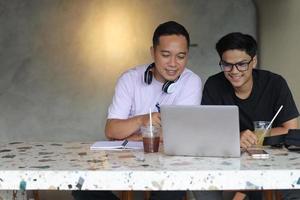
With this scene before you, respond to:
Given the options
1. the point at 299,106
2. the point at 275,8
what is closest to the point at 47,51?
the point at 275,8

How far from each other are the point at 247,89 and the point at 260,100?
0.27 feet

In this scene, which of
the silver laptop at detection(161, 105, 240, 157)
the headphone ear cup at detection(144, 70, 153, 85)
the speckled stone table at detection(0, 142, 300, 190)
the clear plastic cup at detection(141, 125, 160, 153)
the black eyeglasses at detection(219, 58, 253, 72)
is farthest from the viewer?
the headphone ear cup at detection(144, 70, 153, 85)

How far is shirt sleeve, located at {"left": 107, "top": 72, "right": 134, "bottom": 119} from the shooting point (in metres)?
2.33

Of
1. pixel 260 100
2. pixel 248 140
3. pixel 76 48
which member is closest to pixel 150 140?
pixel 248 140

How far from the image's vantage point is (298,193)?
5.95 feet

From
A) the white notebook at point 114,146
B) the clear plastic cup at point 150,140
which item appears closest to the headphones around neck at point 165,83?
the white notebook at point 114,146

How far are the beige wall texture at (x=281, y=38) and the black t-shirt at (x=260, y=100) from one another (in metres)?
0.72

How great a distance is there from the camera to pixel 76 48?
164 inches

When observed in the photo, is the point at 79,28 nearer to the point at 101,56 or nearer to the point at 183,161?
the point at 101,56

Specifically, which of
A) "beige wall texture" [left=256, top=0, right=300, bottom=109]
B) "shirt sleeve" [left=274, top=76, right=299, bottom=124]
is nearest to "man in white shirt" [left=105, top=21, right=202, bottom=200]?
"shirt sleeve" [left=274, top=76, right=299, bottom=124]

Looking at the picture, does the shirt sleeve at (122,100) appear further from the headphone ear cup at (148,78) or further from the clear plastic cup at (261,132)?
the clear plastic cup at (261,132)

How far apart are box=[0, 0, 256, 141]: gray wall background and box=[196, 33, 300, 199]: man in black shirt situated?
1.88 m

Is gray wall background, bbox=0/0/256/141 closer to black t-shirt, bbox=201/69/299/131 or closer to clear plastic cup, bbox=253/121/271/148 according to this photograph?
black t-shirt, bbox=201/69/299/131

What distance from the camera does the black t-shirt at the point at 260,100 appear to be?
7.32 feet
